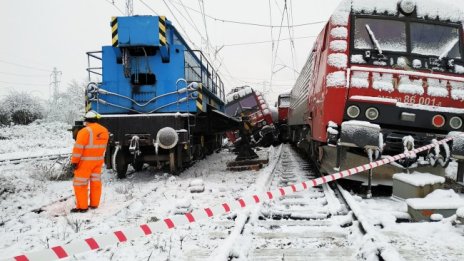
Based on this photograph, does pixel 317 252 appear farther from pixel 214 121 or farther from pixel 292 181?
pixel 214 121

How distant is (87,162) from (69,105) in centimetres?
4729

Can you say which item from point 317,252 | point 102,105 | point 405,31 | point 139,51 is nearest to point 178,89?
point 139,51

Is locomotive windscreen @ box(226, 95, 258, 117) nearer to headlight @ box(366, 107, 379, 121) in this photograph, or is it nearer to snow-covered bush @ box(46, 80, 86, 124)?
headlight @ box(366, 107, 379, 121)

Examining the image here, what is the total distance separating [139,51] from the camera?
8.23 meters

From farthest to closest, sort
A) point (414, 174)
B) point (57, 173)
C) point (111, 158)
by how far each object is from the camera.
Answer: point (57, 173), point (111, 158), point (414, 174)

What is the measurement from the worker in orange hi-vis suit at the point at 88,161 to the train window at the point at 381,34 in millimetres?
4255

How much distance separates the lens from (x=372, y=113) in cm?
558

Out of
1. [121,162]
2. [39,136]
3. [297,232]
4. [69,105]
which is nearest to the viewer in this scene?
[297,232]

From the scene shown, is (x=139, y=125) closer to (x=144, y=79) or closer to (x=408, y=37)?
(x=144, y=79)

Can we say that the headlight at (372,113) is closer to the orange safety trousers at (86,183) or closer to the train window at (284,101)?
the orange safety trousers at (86,183)

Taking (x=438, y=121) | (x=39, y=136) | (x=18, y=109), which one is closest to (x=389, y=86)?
(x=438, y=121)

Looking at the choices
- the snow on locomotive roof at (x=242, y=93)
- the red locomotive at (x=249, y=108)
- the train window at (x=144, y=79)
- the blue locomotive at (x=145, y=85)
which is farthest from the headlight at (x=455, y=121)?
the snow on locomotive roof at (x=242, y=93)

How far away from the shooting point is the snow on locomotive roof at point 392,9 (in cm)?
584

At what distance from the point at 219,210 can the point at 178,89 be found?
4.82 metres
